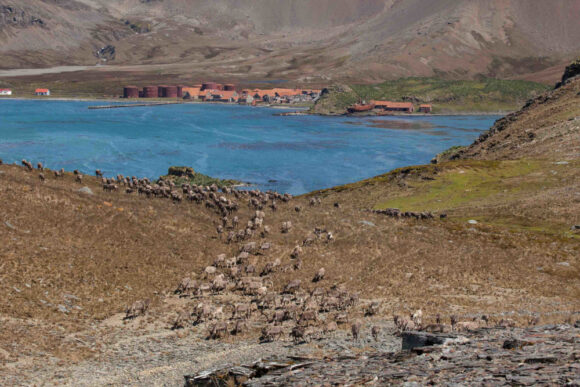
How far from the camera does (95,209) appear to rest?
122ft

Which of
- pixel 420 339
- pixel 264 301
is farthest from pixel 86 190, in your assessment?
pixel 420 339

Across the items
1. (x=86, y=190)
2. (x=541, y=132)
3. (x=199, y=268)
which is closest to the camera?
(x=199, y=268)

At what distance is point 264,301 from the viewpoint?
28.6 metres

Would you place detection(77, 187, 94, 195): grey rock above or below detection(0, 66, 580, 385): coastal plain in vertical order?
above

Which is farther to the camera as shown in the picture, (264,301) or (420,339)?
(264,301)

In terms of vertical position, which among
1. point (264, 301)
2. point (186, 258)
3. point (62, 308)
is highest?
point (186, 258)

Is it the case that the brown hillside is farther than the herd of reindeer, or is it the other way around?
the brown hillside

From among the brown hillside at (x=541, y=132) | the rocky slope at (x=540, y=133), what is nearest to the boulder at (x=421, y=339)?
the rocky slope at (x=540, y=133)

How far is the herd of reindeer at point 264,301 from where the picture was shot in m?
24.6

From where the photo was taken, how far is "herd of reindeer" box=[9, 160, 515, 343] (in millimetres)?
24594

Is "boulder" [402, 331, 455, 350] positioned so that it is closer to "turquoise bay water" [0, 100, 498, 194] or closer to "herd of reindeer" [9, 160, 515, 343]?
"herd of reindeer" [9, 160, 515, 343]

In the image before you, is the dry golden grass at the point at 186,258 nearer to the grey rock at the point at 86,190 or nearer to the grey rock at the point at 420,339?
the grey rock at the point at 86,190

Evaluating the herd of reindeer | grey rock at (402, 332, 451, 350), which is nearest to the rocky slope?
the herd of reindeer

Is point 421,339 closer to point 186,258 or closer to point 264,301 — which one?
point 264,301
